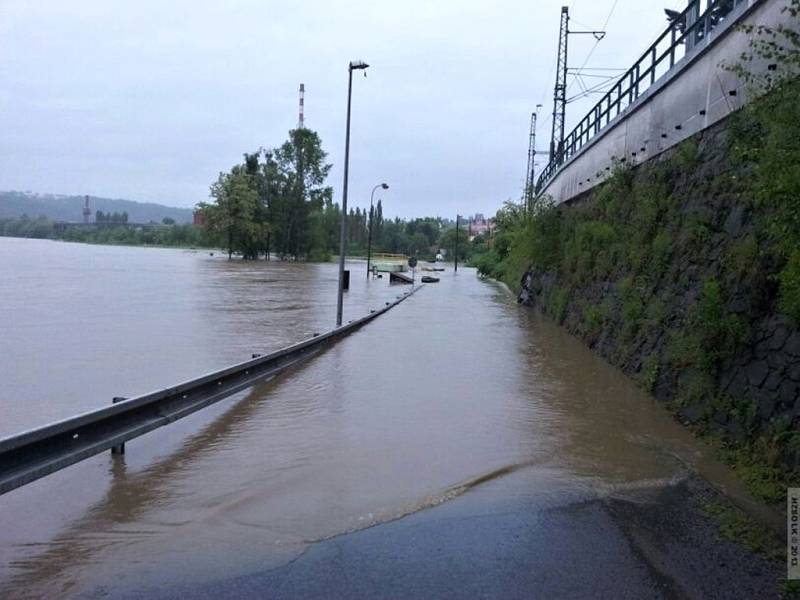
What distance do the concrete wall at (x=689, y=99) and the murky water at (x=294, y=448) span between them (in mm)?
4559

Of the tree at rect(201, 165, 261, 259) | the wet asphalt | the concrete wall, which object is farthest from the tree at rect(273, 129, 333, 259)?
the wet asphalt

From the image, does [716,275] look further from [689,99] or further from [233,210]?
[233,210]

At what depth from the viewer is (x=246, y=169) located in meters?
109

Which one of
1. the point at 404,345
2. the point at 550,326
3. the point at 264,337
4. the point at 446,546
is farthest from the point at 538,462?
the point at 550,326

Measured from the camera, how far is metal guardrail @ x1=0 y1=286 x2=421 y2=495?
4.72m

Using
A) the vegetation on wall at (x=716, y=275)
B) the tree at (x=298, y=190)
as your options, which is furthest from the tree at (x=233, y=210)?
the vegetation on wall at (x=716, y=275)

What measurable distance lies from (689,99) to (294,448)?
992cm

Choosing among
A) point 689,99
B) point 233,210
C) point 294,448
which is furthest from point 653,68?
point 233,210

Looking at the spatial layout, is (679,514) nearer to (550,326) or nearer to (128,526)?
(128,526)

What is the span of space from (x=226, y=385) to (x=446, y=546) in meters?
5.25

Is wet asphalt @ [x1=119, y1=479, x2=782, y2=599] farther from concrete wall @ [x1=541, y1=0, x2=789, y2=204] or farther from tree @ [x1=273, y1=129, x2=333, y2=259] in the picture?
tree @ [x1=273, y1=129, x2=333, y2=259]

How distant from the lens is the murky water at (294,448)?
475 cm

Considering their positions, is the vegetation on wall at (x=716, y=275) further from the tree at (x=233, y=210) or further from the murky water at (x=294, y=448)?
the tree at (x=233, y=210)

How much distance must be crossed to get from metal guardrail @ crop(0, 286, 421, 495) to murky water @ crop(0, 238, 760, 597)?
347mm
